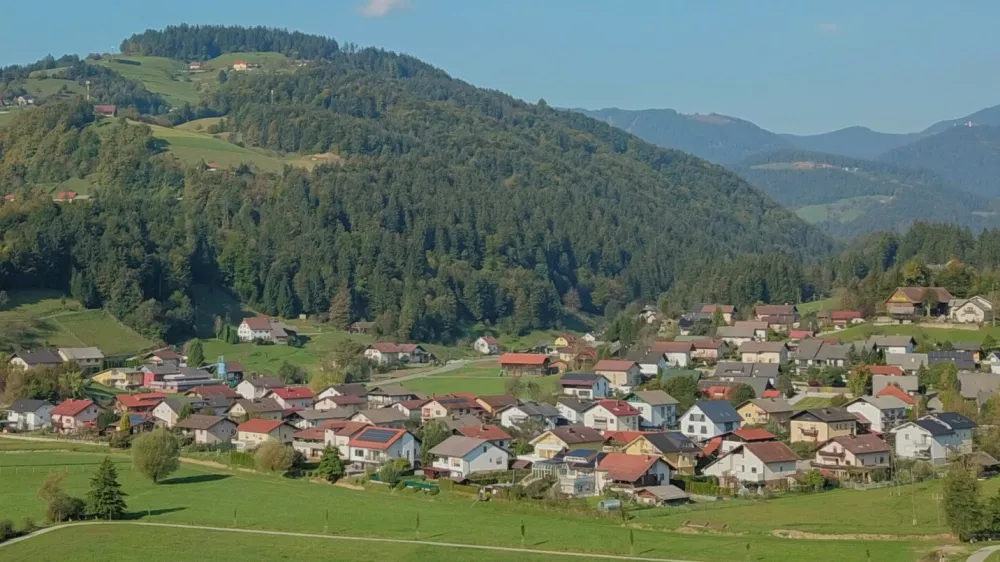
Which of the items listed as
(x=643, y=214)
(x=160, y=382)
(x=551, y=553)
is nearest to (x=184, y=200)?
(x=160, y=382)

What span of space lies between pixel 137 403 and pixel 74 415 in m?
2.50

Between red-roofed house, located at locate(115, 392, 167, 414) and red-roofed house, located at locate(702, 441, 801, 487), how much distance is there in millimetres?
23927

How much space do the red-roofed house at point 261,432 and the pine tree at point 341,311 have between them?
35436 mm

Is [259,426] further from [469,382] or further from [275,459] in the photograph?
[469,382]

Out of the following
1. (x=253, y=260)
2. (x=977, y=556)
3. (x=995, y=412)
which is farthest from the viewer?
(x=253, y=260)

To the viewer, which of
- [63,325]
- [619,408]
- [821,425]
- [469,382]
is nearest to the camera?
[821,425]

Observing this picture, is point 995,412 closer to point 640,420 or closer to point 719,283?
point 640,420

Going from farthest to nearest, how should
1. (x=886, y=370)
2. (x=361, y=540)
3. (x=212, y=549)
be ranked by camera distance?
(x=886, y=370)
(x=361, y=540)
(x=212, y=549)

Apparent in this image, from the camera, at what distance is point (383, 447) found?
3934 centimetres

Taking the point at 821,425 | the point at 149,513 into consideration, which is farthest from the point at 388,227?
the point at 149,513

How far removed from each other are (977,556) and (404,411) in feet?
84.2

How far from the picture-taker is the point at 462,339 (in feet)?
267

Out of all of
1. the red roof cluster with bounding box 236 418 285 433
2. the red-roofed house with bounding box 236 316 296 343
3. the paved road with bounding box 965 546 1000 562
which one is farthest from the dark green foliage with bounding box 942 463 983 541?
the red-roofed house with bounding box 236 316 296 343

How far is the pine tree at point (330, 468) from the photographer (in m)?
37.1
